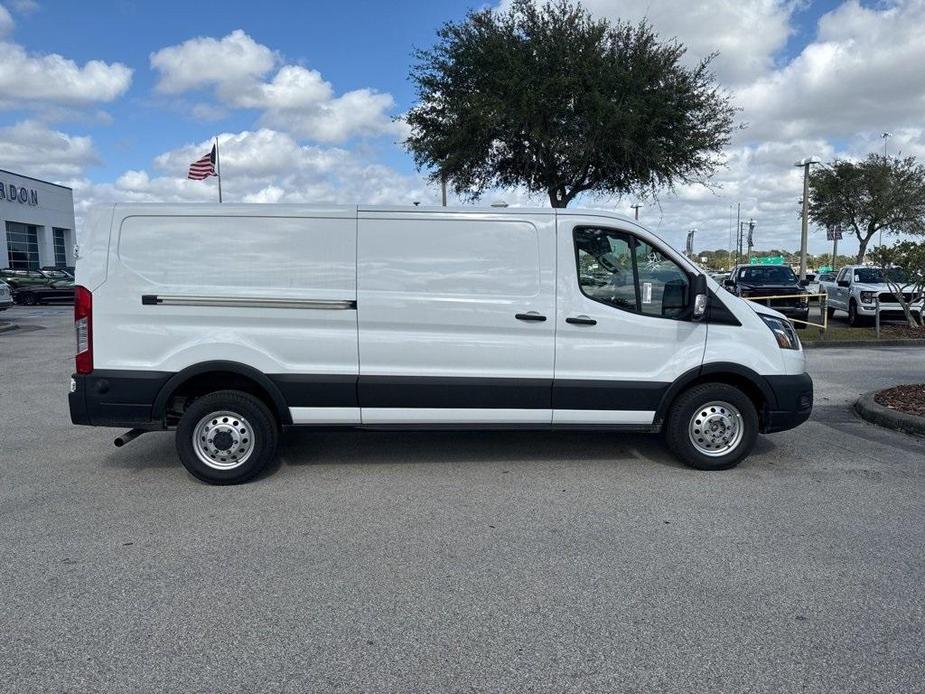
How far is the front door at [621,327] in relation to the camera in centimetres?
572

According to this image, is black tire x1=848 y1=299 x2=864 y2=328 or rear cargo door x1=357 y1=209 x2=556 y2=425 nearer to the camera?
rear cargo door x1=357 y1=209 x2=556 y2=425

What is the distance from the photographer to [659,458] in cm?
633

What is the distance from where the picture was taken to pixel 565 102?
19.3 metres

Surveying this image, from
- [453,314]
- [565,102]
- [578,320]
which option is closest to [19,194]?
[565,102]

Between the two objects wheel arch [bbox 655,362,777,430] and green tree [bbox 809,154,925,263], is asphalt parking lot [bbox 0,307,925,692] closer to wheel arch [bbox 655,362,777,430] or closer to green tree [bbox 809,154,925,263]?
wheel arch [bbox 655,362,777,430]

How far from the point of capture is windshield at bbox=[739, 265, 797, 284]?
20.1 m

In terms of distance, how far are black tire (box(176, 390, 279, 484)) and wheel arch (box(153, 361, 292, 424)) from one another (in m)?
0.11

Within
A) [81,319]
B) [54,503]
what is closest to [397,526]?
[54,503]

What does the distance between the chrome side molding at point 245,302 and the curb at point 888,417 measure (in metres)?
5.79

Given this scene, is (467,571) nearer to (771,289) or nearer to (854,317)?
(771,289)

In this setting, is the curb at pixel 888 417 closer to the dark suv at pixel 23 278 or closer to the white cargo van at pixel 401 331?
the white cargo van at pixel 401 331

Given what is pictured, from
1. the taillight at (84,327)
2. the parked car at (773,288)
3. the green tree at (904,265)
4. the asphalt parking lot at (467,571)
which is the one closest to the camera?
the asphalt parking lot at (467,571)

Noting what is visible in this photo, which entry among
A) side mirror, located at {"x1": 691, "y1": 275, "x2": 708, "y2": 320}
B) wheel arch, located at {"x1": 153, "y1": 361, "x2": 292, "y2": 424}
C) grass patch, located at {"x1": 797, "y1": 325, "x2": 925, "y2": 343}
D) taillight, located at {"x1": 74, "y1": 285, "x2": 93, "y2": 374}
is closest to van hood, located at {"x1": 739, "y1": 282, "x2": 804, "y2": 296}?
grass patch, located at {"x1": 797, "y1": 325, "x2": 925, "y2": 343}

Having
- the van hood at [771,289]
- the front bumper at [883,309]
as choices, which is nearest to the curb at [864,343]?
the front bumper at [883,309]
